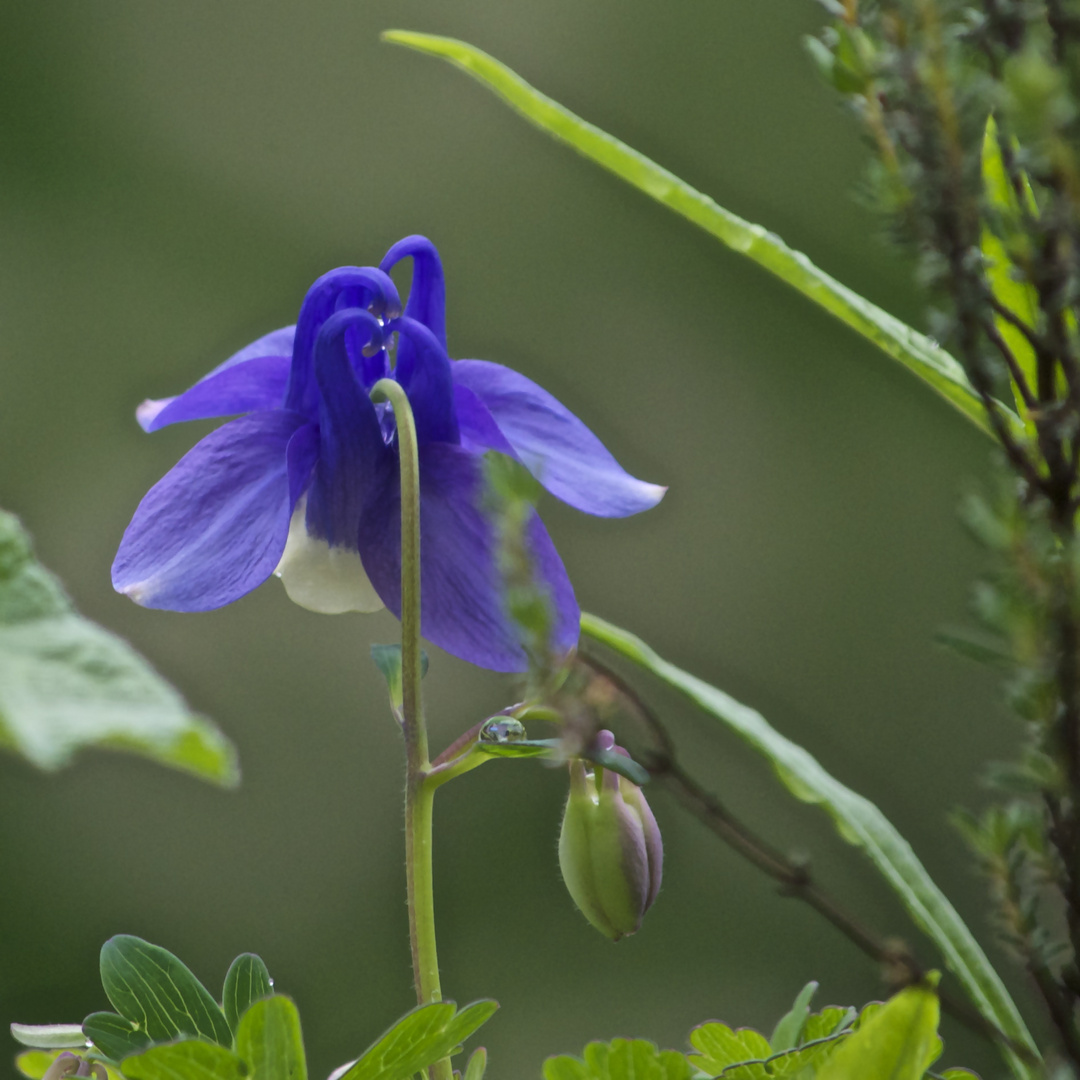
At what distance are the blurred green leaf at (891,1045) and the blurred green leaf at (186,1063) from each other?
0.30 ft

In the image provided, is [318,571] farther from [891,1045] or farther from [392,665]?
[891,1045]

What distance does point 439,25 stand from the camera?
4.22 ft

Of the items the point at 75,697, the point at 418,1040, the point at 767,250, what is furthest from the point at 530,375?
the point at 75,697

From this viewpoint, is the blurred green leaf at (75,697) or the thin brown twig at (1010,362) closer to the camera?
the blurred green leaf at (75,697)

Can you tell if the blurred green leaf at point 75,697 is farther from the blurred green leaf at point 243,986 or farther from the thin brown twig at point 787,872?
the blurred green leaf at point 243,986

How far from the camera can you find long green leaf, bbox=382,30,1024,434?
28 centimetres

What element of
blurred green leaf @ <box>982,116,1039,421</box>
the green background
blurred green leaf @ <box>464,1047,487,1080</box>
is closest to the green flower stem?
blurred green leaf @ <box>464,1047,487,1080</box>

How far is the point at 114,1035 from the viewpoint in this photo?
23 centimetres

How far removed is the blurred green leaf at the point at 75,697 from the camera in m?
0.06

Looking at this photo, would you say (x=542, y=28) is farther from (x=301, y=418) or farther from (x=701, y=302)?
(x=301, y=418)

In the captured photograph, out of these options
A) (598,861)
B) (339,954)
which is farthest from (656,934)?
(598,861)

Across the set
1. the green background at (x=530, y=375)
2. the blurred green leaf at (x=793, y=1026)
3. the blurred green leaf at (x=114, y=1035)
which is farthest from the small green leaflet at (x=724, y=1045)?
the green background at (x=530, y=375)

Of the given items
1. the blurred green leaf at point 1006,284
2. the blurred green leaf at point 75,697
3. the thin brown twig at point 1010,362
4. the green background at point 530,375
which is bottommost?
the green background at point 530,375

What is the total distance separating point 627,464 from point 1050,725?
1.05m
